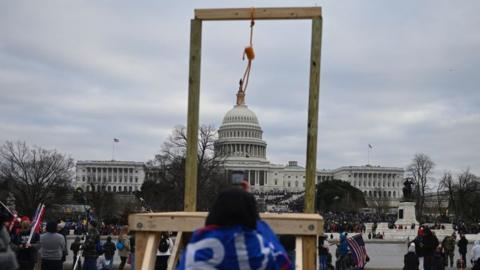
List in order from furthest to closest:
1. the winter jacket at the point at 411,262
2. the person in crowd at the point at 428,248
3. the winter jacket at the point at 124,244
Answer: the winter jacket at the point at 124,244 → the person in crowd at the point at 428,248 → the winter jacket at the point at 411,262

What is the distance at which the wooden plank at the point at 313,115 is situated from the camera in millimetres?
6168

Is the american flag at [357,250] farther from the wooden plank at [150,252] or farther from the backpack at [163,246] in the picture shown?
the wooden plank at [150,252]

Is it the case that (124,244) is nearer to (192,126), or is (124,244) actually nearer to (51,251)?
(51,251)

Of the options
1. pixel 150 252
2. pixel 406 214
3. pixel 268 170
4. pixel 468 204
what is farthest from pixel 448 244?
pixel 268 170

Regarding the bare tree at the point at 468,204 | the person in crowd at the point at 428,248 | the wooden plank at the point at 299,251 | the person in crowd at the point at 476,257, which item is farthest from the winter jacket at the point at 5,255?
the bare tree at the point at 468,204

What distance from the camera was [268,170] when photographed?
15925 centimetres

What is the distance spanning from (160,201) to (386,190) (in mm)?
117548

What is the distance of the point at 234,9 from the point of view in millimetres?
6512

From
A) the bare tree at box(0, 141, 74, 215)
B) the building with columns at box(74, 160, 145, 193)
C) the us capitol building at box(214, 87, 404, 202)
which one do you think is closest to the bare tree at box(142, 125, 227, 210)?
the bare tree at box(0, 141, 74, 215)

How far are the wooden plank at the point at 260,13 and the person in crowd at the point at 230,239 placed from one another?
3.15 meters

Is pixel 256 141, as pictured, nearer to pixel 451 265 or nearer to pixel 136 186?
pixel 136 186

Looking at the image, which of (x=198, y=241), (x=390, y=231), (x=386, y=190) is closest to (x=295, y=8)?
(x=198, y=241)

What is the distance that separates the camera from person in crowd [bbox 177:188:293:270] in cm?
361

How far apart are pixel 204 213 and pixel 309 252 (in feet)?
3.50
